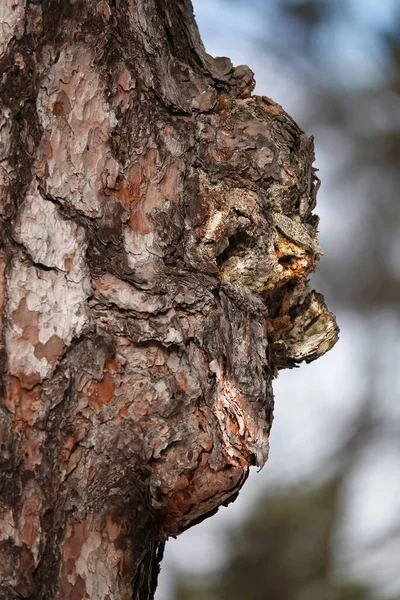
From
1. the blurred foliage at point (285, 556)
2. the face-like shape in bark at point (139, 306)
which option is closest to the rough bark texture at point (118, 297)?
the face-like shape in bark at point (139, 306)

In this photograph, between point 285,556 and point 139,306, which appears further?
point 285,556

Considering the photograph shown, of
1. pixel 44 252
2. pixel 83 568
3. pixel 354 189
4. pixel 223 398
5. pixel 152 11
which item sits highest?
pixel 354 189

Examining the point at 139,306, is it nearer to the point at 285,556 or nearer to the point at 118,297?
the point at 118,297

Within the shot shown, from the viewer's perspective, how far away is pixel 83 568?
0.73m

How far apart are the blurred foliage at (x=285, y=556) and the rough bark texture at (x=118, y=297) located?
5.76 feet

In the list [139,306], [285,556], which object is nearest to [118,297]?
[139,306]

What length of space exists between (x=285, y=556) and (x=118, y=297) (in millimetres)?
1920

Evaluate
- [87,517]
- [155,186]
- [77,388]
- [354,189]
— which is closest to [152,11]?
[155,186]

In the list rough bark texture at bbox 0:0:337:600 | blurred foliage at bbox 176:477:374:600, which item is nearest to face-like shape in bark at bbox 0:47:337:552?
rough bark texture at bbox 0:0:337:600

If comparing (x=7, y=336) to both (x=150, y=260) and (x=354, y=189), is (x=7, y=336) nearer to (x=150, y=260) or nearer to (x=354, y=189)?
(x=150, y=260)

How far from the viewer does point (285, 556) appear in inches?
98.5

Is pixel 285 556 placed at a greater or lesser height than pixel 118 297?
greater

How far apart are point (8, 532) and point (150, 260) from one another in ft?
0.92

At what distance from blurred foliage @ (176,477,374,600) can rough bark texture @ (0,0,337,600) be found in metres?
1.76
